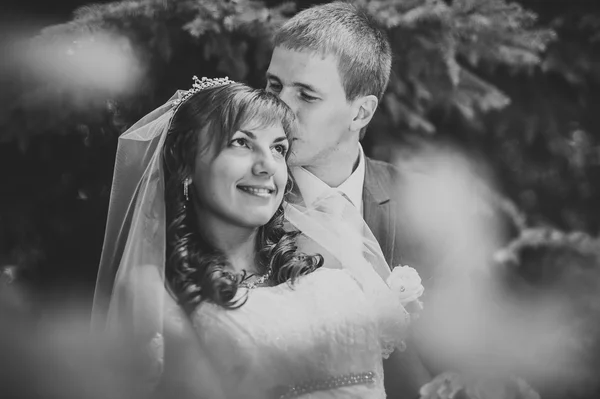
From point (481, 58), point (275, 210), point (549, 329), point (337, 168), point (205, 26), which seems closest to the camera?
point (275, 210)

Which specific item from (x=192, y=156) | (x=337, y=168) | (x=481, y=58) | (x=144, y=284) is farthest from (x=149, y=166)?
(x=481, y=58)

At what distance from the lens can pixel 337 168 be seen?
5.57 feet

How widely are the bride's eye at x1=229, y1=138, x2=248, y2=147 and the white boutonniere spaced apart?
17.5 inches

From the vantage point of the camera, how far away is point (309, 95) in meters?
1.60

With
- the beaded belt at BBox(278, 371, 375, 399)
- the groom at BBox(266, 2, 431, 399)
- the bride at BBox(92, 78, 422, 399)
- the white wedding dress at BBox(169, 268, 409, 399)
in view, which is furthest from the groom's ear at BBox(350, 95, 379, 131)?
the beaded belt at BBox(278, 371, 375, 399)

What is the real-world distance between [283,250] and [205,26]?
0.64 m

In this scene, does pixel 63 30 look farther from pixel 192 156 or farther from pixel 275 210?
pixel 275 210

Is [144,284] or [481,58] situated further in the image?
[481,58]

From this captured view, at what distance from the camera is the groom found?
1.60m

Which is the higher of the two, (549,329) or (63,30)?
(63,30)

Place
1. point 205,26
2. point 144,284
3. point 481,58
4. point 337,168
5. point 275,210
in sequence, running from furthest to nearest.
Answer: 1. point 481,58
2. point 205,26
3. point 337,168
4. point 275,210
5. point 144,284

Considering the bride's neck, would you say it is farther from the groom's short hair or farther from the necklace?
the groom's short hair

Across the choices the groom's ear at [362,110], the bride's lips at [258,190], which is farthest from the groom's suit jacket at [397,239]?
the bride's lips at [258,190]

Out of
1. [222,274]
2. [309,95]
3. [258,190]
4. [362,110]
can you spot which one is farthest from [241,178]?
[362,110]
